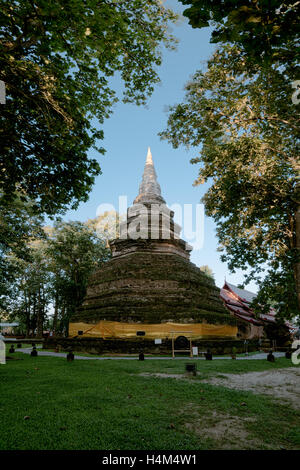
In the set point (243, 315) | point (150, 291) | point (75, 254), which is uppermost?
point (75, 254)

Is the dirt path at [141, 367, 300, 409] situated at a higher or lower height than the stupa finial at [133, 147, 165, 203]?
lower

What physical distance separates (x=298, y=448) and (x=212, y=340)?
12.5 m

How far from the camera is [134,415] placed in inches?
168

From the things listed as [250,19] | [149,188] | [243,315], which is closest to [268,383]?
[250,19]

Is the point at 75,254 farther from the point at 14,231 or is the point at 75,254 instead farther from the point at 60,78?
the point at 60,78

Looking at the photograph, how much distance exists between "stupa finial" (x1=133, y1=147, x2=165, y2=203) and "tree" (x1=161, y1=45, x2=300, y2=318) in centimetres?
1573

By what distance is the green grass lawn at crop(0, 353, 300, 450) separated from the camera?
3.37 metres

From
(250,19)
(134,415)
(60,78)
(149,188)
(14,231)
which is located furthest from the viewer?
(149,188)

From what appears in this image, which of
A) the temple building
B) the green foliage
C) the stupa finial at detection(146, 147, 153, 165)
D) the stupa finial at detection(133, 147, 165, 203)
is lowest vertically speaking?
the temple building

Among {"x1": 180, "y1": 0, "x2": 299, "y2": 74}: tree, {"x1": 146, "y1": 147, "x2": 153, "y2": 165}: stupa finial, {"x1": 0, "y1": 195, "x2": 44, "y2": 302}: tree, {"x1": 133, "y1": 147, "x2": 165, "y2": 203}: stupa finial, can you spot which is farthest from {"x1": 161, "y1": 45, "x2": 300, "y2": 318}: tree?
{"x1": 146, "y1": 147, "x2": 153, "y2": 165}: stupa finial

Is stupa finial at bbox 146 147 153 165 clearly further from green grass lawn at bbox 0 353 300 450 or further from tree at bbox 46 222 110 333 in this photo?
green grass lawn at bbox 0 353 300 450

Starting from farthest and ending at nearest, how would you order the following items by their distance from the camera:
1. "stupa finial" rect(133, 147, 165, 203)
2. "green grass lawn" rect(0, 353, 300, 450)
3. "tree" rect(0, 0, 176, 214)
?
1. "stupa finial" rect(133, 147, 165, 203)
2. "tree" rect(0, 0, 176, 214)
3. "green grass lawn" rect(0, 353, 300, 450)

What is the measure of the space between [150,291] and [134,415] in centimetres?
1429

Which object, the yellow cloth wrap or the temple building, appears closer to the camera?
the yellow cloth wrap
